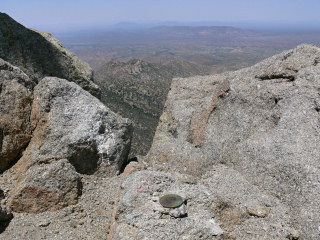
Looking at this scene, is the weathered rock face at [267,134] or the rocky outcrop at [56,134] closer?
the weathered rock face at [267,134]

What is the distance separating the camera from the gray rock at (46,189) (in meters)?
11.3

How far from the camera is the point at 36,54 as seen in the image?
54.1 ft

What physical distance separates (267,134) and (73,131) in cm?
739

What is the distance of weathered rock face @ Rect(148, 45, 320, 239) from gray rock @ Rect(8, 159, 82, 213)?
3.67 metres

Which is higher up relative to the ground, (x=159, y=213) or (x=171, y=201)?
(x=171, y=201)

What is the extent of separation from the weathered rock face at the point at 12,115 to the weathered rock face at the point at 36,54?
252cm

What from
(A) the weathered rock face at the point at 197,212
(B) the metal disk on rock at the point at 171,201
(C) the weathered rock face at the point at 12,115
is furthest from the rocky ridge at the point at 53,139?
(B) the metal disk on rock at the point at 171,201

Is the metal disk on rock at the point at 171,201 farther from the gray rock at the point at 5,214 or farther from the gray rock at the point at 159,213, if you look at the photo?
the gray rock at the point at 5,214

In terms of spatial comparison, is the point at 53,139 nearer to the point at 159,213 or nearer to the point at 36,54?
the point at 159,213

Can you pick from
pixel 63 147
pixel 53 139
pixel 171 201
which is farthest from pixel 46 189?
pixel 171 201

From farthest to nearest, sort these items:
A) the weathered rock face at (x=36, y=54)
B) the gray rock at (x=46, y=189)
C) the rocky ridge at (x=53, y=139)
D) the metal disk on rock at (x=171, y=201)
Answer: the weathered rock face at (x=36, y=54) < the rocky ridge at (x=53, y=139) < the gray rock at (x=46, y=189) < the metal disk on rock at (x=171, y=201)

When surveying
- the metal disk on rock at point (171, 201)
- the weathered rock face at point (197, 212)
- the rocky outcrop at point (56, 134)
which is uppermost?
the rocky outcrop at point (56, 134)

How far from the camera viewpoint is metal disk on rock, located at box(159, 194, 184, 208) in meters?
9.66

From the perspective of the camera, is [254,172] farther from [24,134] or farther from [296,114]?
[24,134]
